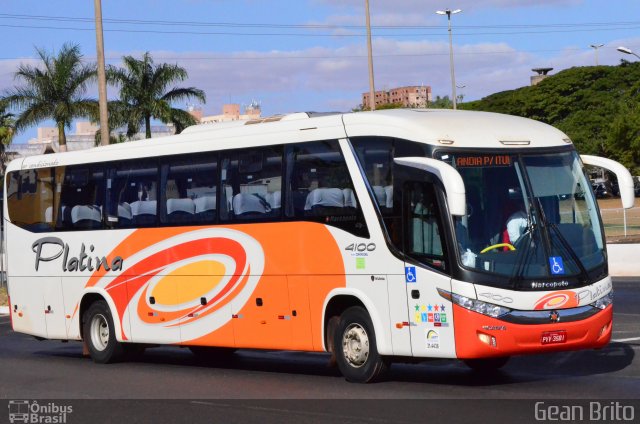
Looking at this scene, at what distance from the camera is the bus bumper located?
41.3 feet

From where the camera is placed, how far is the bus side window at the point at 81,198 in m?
18.9

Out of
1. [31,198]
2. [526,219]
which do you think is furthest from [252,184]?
[31,198]

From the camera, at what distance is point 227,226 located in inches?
638

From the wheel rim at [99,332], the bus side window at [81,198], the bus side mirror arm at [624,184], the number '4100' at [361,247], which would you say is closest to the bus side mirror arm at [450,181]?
the number '4100' at [361,247]

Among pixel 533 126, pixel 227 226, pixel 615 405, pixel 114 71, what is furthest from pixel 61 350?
pixel 114 71

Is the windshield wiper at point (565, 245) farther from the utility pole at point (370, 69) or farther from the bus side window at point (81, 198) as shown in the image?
the utility pole at point (370, 69)

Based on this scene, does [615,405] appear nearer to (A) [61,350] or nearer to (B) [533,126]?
(B) [533,126]

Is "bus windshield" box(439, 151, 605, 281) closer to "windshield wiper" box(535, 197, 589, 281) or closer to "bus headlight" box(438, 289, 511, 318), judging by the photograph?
"windshield wiper" box(535, 197, 589, 281)

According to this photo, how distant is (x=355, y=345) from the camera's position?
14148 millimetres

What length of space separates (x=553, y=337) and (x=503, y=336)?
582 mm

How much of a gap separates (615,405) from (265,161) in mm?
6200

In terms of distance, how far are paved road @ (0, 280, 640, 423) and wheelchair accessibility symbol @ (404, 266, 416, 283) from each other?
124 cm

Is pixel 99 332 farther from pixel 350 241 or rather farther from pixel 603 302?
pixel 603 302

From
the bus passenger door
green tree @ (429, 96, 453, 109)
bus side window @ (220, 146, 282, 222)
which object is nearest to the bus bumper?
the bus passenger door
